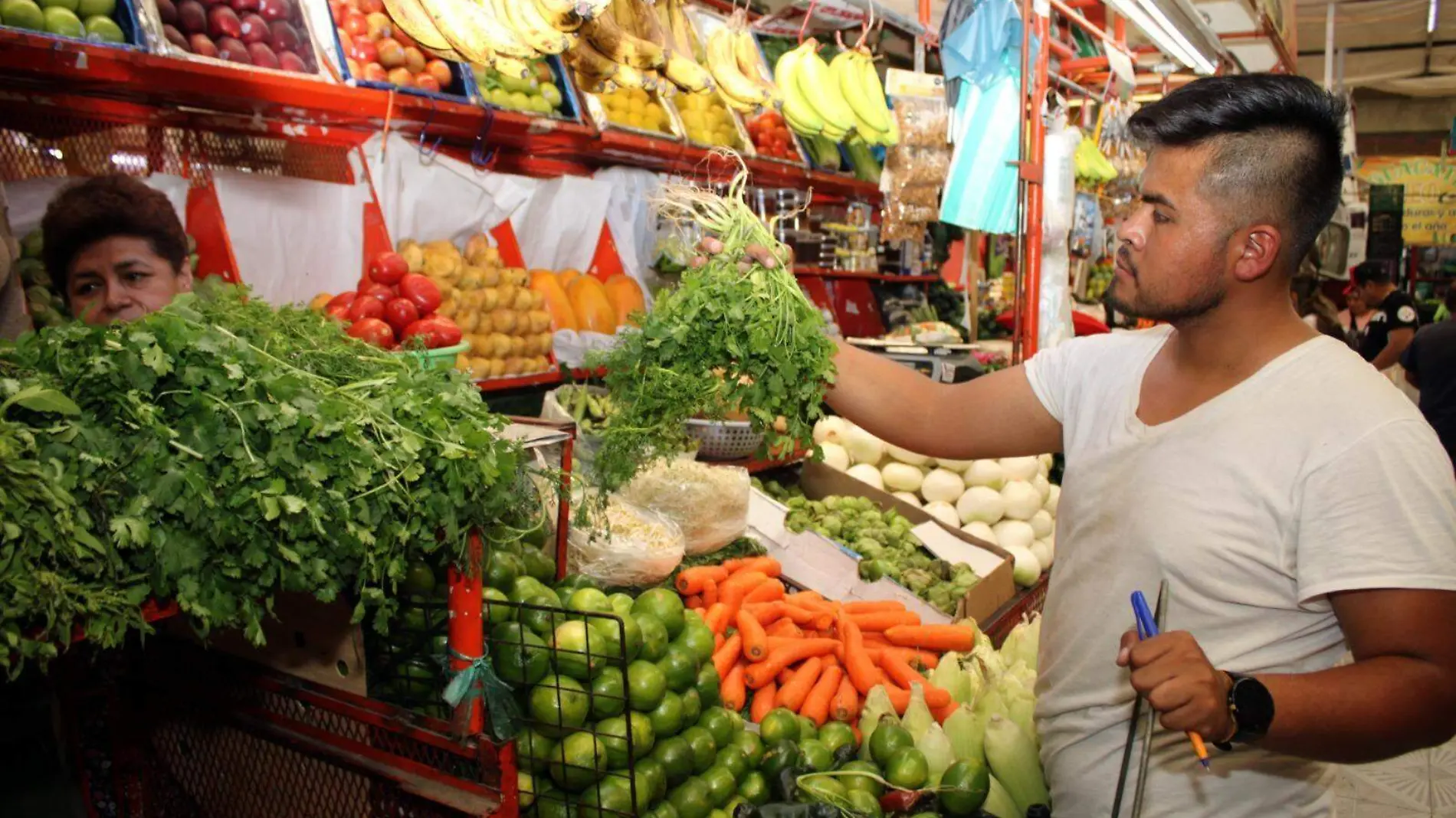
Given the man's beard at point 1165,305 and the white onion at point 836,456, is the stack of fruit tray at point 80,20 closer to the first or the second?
the man's beard at point 1165,305

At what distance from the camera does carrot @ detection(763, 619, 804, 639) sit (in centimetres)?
363

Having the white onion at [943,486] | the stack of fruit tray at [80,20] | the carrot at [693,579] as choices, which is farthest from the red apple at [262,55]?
the white onion at [943,486]

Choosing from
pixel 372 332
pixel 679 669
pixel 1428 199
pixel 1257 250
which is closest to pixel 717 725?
pixel 679 669

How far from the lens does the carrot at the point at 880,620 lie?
3824mm

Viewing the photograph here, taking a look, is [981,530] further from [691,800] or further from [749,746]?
[691,800]

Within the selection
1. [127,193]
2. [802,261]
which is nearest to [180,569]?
[127,193]

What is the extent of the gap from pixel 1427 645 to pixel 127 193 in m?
3.58

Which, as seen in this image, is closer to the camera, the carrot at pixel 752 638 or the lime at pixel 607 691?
the lime at pixel 607 691

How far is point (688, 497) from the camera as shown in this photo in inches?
150

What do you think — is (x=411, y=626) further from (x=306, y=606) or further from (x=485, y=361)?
(x=485, y=361)

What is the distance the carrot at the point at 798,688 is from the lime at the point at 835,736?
24 centimetres

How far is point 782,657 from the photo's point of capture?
3.46 meters

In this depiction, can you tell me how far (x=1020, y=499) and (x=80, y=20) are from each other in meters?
4.43

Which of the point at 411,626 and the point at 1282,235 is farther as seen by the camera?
the point at 411,626
